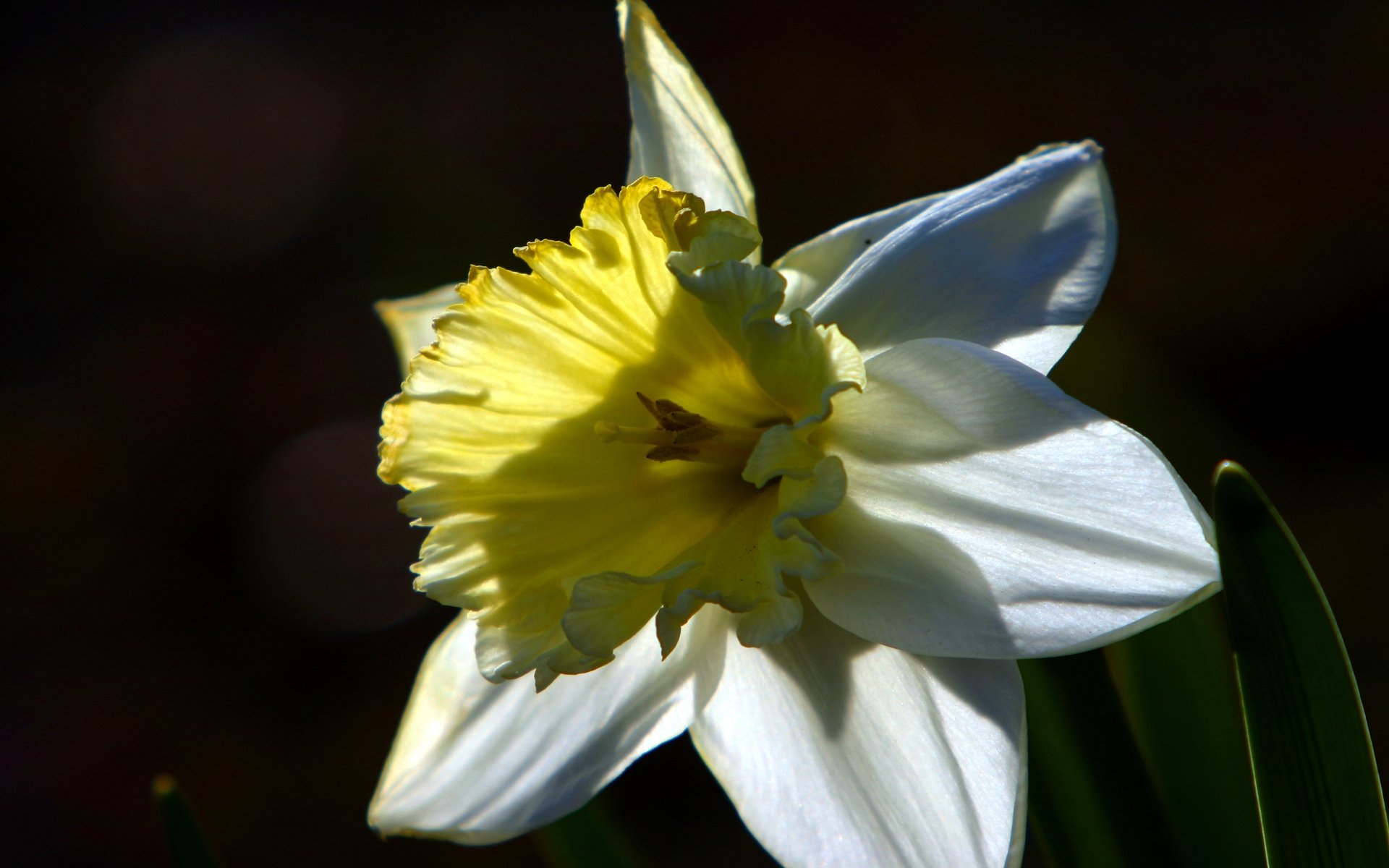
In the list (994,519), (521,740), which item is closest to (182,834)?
(521,740)

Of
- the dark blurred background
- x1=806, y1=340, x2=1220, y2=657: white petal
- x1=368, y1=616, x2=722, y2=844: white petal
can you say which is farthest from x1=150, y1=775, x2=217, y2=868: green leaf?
the dark blurred background

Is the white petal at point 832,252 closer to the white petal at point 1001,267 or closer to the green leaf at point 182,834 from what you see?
the white petal at point 1001,267

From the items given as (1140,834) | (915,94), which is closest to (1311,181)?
(915,94)

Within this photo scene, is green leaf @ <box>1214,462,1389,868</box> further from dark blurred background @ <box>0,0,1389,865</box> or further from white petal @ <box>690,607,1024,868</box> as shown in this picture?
dark blurred background @ <box>0,0,1389,865</box>

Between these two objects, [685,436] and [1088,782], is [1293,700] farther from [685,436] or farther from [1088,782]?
[685,436]

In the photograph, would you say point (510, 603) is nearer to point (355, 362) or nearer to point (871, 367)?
point (871, 367)

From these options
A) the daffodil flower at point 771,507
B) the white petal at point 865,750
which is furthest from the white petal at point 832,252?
the white petal at point 865,750

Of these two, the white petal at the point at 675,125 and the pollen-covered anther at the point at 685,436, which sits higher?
the white petal at the point at 675,125

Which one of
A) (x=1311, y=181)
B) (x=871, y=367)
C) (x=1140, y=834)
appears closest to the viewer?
(x=1140, y=834)
